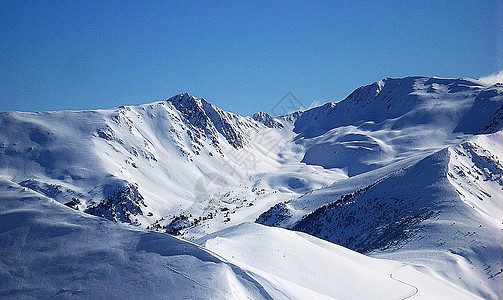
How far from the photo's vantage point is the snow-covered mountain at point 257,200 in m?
13.8

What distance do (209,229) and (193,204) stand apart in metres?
26.4

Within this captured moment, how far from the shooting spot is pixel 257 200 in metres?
110

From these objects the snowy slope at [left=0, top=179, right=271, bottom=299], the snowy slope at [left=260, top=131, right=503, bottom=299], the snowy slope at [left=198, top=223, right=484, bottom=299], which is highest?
the snowy slope at [left=0, top=179, right=271, bottom=299]

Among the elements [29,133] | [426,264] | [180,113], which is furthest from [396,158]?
[29,133]

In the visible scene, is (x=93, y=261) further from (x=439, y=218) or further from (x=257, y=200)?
(x=257, y=200)

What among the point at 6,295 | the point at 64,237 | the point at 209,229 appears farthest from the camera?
the point at 209,229

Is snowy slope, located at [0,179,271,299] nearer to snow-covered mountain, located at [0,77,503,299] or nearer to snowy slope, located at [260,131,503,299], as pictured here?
snow-covered mountain, located at [0,77,503,299]

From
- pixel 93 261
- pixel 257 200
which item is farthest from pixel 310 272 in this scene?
pixel 257 200

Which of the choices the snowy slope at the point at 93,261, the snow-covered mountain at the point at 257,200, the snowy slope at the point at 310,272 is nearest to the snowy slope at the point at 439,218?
the snow-covered mountain at the point at 257,200

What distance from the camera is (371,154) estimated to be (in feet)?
470

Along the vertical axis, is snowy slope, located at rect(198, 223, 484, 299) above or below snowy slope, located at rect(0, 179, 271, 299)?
below

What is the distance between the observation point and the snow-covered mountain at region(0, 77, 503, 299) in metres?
13.8

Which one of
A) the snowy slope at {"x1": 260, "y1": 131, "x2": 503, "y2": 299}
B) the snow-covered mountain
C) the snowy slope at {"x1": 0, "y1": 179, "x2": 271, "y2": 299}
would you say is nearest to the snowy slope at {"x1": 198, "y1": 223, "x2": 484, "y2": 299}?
the snow-covered mountain

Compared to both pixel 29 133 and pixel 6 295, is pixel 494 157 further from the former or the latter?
pixel 29 133
